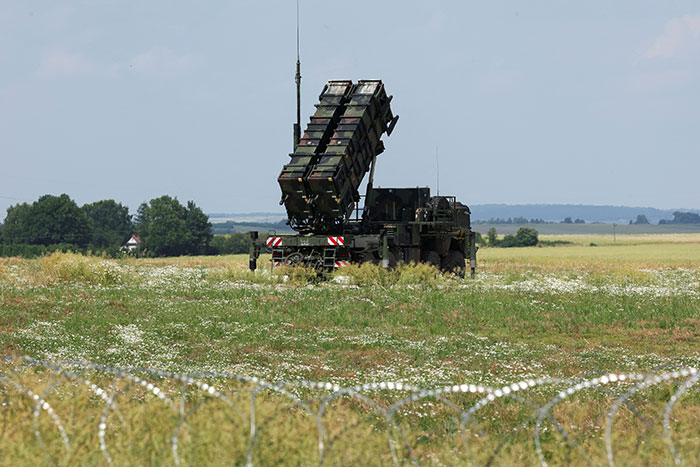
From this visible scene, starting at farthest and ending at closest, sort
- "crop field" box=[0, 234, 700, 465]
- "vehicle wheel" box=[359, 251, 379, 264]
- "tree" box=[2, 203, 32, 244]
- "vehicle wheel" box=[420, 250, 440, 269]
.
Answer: "tree" box=[2, 203, 32, 244] < "vehicle wheel" box=[420, 250, 440, 269] < "vehicle wheel" box=[359, 251, 379, 264] < "crop field" box=[0, 234, 700, 465]

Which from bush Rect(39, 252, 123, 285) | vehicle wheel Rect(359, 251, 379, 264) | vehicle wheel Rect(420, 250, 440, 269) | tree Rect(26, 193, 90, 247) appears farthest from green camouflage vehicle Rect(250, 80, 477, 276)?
tree Rect(26, 193, 90, 247)

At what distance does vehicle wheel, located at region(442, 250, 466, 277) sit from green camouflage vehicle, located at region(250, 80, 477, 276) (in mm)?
1578

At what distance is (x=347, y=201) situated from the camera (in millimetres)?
23328

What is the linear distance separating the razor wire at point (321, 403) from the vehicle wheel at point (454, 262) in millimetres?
16810

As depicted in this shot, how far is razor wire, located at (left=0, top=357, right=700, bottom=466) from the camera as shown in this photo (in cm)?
495

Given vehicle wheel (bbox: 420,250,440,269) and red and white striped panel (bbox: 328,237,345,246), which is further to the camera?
vehicle wheel (bbox: 420,250,440,269)

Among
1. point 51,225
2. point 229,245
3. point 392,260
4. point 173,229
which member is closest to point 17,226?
point 51,225

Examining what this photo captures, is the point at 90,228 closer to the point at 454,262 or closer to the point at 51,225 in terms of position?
the point at 51,225

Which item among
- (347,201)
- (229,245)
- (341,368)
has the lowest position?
(229,245)

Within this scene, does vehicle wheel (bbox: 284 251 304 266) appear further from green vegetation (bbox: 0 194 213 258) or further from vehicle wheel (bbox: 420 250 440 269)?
green vegetation (bbox: 0 194 213 258)

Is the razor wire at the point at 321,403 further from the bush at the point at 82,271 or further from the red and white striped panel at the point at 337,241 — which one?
the red and white striped panel at the point at 337,241

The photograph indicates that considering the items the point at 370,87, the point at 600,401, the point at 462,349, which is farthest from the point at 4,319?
the point at 370,87

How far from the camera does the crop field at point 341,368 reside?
563 cm

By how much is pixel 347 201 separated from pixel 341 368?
12.6 m
